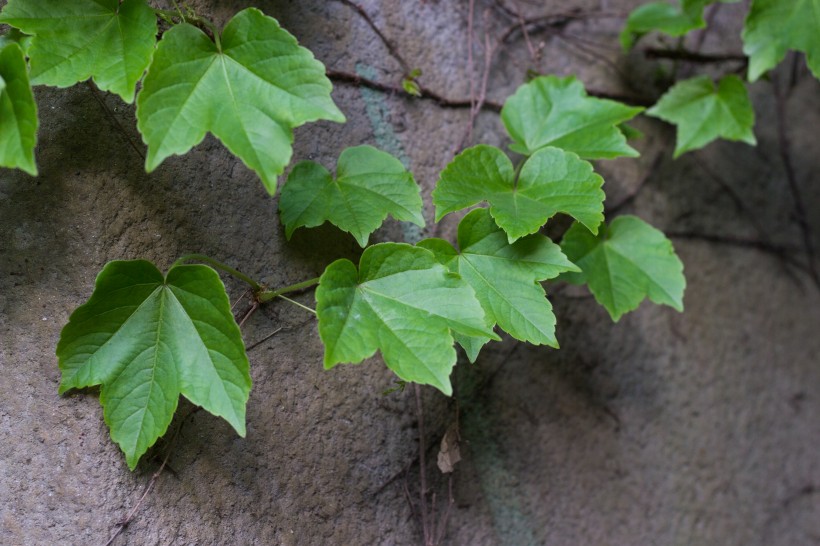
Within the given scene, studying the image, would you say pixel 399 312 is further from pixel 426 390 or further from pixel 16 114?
pixel 16 114

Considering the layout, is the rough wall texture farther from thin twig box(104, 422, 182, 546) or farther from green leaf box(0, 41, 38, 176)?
green leaf box(0, 41, 38, 176)

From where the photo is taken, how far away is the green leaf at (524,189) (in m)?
1.19

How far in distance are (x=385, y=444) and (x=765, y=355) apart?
1405 millimetres

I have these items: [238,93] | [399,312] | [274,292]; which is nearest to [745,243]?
[399,312]

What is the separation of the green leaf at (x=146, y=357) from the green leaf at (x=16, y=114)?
213 millimetres

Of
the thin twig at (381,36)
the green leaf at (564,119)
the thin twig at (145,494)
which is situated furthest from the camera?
the thin twig at (381,36)

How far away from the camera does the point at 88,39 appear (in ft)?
3.59

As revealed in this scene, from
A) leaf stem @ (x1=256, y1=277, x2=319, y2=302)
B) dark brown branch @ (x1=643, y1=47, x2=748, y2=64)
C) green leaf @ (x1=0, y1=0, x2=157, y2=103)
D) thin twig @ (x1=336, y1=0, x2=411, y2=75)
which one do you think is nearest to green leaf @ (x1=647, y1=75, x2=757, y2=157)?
dark brown branch @ (x1=643, y1=47, x2=748, y2=64)

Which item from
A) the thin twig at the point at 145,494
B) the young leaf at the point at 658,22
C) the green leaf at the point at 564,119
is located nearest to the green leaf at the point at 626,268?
the green leaf at the point at 564,119

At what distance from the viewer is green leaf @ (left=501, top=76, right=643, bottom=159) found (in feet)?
4.59

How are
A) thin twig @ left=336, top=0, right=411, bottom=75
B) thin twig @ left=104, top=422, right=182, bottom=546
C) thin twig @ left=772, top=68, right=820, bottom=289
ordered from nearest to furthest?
thin twig @ left=104, top=422, right=182, bottom=546 → thin twig @ left=336, top=0, right=411, bottom=75 → thin twig @ left=772, top=68, right=820, bottom=289

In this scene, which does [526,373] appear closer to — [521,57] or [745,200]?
[521,57]

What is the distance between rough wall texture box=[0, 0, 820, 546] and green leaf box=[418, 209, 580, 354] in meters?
0.26

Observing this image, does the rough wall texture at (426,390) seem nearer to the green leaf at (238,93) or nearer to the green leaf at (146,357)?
the green leaf at (146,357)
